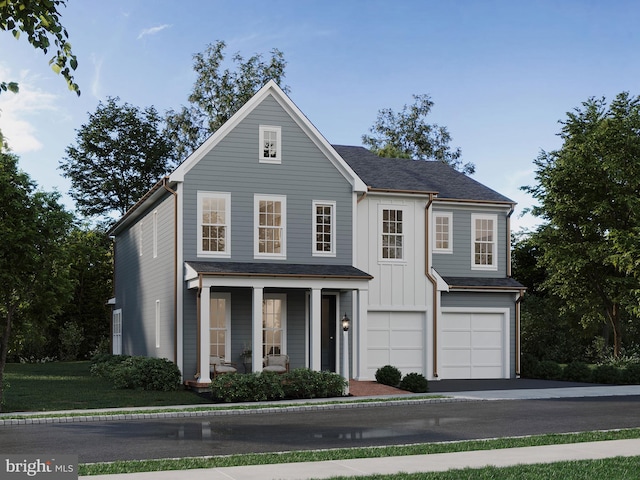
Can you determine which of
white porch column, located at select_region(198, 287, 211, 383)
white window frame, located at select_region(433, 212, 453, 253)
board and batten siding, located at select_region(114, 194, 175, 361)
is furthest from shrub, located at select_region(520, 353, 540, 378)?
board and batten siding, located at select_region(114, 194, 175, 361)

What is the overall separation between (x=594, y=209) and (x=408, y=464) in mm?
24915

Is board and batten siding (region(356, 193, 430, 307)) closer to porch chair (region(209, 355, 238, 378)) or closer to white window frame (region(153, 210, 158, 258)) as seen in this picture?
porch chair (region(209, 355, 238, 378))

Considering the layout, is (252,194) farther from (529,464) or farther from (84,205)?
(84,205)

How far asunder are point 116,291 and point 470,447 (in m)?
27.8

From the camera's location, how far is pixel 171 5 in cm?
3344

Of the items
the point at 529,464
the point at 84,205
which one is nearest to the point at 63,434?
the point at 529,464

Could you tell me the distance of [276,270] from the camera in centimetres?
2420

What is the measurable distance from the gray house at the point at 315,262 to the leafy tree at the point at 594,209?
6.20 m

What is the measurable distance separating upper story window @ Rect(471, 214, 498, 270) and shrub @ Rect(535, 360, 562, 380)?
3856 mm

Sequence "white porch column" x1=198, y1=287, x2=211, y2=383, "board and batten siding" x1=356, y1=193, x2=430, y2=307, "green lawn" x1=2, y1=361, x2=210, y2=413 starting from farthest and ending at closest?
"board and batten siding" x1=356, y1=193, x2=430, y2=307, "white porch column" x1=198, y1=287, x2=211, y2=383, "green lawn" x1=2, y1=361, x2=210, y2=413

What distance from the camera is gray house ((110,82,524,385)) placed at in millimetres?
24469

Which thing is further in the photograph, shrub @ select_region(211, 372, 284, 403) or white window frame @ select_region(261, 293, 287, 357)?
white window frame @ select_region(261, 293, 287, 357)

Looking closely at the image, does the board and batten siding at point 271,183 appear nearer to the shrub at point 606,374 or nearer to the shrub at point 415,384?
the shrub at point 415,384

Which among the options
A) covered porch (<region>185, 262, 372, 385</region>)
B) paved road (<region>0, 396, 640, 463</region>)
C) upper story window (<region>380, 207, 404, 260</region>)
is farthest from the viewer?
upper story window (<region>380, 207, 404, 260</region>)
